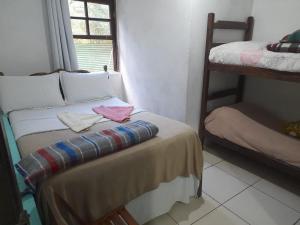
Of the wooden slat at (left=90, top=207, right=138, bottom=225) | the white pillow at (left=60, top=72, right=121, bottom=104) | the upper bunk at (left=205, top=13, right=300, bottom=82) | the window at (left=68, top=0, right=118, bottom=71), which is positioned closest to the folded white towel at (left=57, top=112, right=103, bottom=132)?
the white pillow at (left=60, top=72, right=121, bottom=104)

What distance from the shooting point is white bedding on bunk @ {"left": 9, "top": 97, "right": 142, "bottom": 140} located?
1643 mm

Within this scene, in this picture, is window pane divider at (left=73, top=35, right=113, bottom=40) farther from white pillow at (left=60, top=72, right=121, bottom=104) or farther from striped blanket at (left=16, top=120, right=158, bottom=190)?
striped blanket at (left=16, top=120, right=158, bottom=190)

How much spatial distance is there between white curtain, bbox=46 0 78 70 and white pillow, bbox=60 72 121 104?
236 mm

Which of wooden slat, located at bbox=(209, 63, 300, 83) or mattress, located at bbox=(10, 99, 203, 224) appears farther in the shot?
wooden slat, located at bbox=(209, 63, 300, 83)

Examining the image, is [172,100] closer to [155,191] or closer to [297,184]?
[155,191]

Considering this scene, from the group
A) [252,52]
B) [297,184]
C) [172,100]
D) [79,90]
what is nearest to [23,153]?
[79,90]

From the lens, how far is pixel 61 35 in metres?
2.52

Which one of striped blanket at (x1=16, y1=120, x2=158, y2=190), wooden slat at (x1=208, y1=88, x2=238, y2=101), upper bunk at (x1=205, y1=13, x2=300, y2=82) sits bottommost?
wooden slat at (x1=208, y1=88, x2=238, y2=101)

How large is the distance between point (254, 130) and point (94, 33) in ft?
7.74

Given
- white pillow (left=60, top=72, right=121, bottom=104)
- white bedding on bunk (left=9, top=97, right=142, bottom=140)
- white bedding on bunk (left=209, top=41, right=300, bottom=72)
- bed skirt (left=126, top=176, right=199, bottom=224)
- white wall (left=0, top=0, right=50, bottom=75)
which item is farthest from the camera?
white pillow (left=60, top=72, right=121, bottom=104)

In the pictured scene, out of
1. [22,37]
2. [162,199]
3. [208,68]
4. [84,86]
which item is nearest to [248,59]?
[208,68]

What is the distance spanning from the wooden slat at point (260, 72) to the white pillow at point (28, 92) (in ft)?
5.51

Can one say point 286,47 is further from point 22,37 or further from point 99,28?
point 22,37

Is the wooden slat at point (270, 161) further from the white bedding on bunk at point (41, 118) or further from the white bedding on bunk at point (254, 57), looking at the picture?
the white bedding on bunk at point (41, 118)
